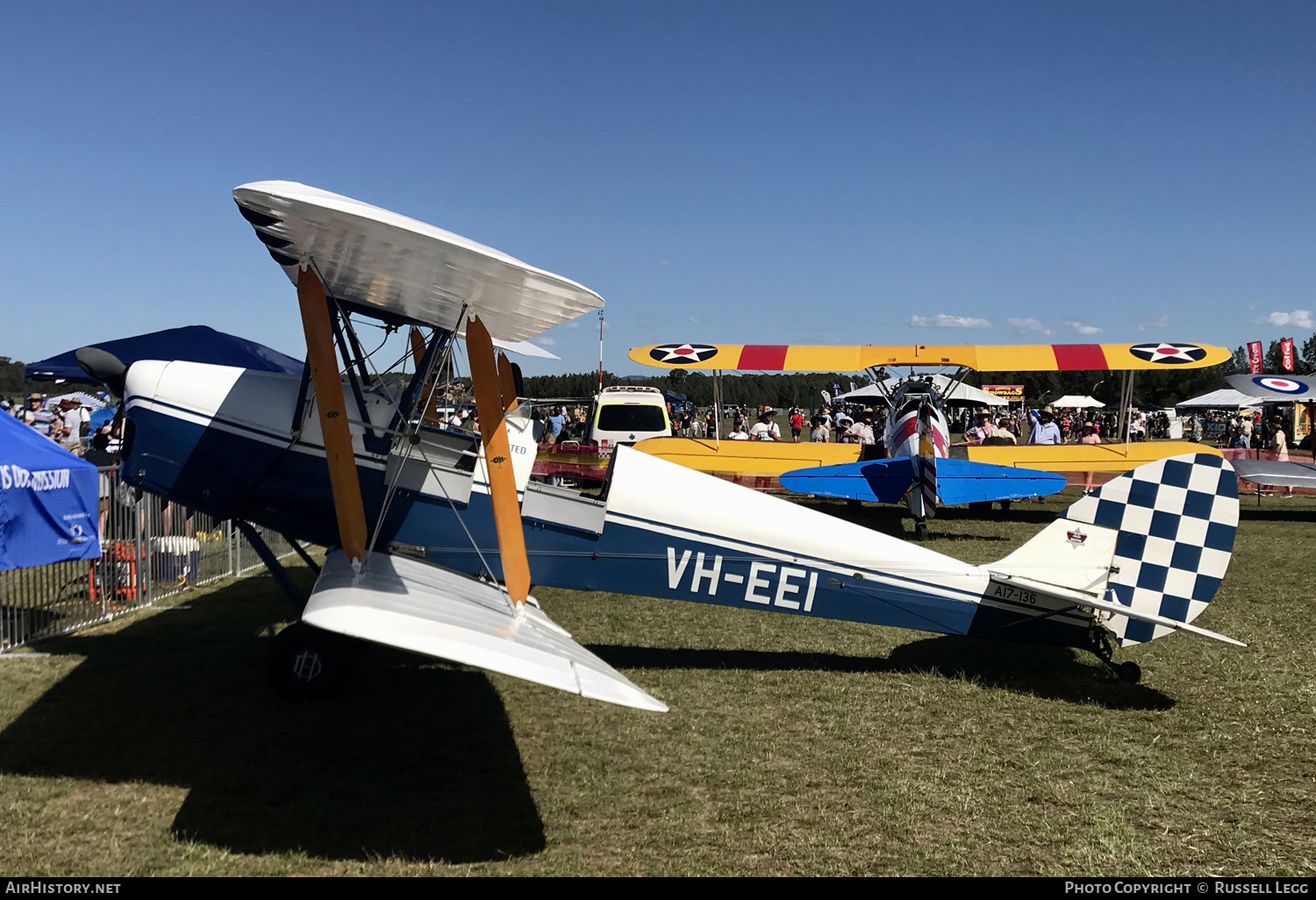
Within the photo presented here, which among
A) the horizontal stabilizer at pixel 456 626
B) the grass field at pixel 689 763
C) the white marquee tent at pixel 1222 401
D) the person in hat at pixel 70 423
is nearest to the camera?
the horizontal stabilizer at pixel 456 626

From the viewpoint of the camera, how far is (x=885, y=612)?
18.2 feet

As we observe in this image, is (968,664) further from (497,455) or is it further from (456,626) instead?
(456,626)

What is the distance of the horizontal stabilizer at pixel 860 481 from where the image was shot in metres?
12.7

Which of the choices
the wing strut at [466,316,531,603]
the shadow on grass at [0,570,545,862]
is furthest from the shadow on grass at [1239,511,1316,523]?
the shadow on grass at [0,570,545,862]

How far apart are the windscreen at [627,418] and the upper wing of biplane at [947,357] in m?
2.53

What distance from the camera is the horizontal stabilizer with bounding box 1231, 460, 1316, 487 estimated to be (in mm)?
13703

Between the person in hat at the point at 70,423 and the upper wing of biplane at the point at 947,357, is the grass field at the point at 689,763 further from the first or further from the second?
the person in hat at the point at 70,423

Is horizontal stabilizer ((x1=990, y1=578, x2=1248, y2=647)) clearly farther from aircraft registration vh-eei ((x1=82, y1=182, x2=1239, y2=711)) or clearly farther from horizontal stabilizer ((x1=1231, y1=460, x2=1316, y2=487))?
horizontal stabilizer ((x1=1231, y1=460, x2=1316, y2=487))

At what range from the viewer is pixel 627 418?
18.7 m

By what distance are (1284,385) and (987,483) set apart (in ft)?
31.0

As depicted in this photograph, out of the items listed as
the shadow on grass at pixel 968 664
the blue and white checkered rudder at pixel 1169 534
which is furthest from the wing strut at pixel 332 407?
the blue and white checkered rudder at pixel 1169 534

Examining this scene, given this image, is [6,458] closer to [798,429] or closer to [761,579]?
[761,579]

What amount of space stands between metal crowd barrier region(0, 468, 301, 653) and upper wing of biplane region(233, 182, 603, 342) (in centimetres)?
289
